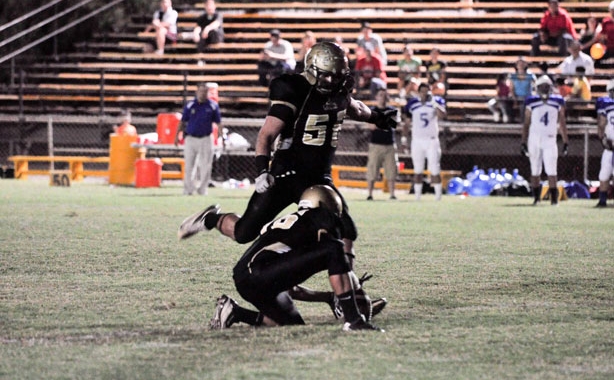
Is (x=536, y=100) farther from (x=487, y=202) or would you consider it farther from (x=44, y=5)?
(x=44, y=5)

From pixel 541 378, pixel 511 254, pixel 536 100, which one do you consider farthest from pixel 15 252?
pixel 536 100

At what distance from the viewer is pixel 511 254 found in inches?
426

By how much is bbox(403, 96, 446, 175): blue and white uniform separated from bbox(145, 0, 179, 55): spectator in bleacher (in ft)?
30.8

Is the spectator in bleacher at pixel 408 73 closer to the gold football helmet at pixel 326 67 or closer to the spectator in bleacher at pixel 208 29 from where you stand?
the spectator in bleacher at pixel 208 29

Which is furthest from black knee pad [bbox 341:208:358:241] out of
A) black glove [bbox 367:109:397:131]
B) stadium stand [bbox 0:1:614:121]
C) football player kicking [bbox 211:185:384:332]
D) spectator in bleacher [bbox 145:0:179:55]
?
spectator in bleacher [bbox 145:0:179:55]

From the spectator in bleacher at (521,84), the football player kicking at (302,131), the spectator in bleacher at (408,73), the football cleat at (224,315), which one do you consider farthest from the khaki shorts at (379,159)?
the football cleat at (224,315)

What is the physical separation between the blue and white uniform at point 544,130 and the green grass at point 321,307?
15.8ft

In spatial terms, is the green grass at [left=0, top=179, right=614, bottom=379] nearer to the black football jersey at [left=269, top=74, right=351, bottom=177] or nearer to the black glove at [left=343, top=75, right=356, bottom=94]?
the black football jersey at [left=269, top=74, right=351, bottom=177]

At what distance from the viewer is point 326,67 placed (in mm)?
6793

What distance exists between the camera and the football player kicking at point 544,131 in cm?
1930

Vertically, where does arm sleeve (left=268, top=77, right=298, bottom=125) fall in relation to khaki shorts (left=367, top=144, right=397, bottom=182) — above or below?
above

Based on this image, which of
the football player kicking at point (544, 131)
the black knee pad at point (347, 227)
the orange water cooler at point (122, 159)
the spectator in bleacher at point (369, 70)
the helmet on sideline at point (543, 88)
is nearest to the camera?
the black knee pad at point (347, 227)

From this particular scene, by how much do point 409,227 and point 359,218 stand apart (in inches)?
62.8

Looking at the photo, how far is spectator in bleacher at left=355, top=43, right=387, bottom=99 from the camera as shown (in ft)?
81.3
